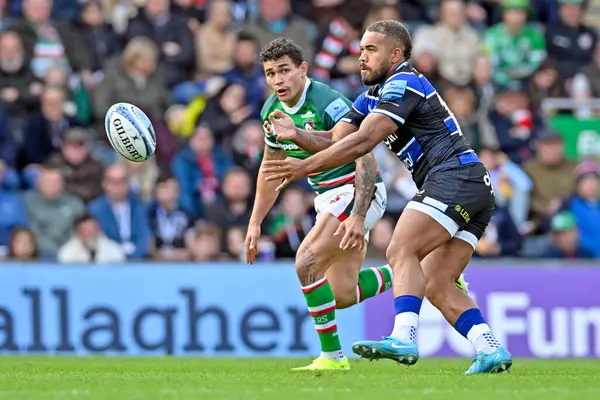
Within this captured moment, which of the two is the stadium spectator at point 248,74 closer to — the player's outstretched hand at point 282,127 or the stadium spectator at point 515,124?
the stadium spectator at point 515,124

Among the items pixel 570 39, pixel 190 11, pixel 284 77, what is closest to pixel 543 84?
pixel 570 39

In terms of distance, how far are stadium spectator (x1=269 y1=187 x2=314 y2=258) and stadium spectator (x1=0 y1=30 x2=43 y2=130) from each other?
3846 millimetres

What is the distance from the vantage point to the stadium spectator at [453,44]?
746 inches

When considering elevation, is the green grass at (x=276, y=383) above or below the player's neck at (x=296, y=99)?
below

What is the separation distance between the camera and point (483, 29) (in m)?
20.2

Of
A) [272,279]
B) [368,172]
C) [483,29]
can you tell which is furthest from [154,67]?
[368,172]

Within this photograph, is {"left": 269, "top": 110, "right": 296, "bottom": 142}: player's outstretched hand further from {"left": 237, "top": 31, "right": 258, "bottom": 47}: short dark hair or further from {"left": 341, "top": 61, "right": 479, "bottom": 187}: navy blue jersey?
{"left": 237, "top": 31, "right": 258, "bottom": 47}: short dark hair

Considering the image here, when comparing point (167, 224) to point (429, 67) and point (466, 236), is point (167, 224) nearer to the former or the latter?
point (429, 67)

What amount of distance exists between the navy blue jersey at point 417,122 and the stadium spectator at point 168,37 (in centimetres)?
891

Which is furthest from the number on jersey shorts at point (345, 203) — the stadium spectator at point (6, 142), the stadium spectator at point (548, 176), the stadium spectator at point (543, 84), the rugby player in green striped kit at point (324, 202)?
the stadium spectator at point (543, 84)

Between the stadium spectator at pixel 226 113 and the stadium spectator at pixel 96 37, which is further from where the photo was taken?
the stadium spectator at pixel 96 37

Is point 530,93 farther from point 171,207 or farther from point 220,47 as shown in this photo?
point 171,207

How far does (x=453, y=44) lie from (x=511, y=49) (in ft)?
3.79

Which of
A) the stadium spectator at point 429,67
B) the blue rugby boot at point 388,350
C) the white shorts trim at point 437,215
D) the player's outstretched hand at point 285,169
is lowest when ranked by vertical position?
the blue rugby boot at point 388,350
